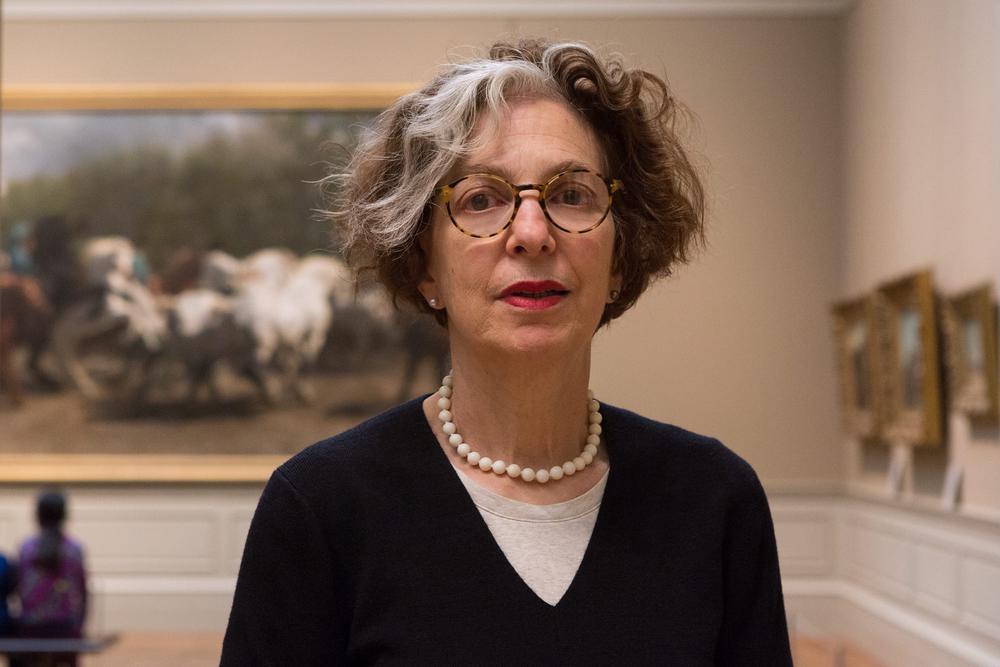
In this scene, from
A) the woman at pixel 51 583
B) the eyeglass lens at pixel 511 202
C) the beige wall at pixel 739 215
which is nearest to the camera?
the eyeglass lens at pixel 511 202

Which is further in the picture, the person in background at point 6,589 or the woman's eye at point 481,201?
the person in background at point 6,589

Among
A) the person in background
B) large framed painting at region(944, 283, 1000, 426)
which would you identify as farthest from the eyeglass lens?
the person in background

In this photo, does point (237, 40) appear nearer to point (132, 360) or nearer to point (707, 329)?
point (132, 360)

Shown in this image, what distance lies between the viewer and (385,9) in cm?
1200

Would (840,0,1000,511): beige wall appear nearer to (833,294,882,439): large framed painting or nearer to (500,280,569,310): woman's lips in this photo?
(833,294,882,439): large framed painting

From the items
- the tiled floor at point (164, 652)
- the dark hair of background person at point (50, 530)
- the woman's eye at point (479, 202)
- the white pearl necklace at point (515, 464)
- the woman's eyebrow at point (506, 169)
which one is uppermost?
the woman's eyebrow at point (506, 169)

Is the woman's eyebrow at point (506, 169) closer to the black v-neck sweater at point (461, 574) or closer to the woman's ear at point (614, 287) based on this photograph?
the woman's ear at point (614, 287)

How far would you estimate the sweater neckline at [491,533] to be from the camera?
6.78ft

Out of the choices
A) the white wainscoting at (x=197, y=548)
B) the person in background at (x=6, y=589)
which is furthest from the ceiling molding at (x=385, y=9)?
the person in background at (x=6, y=589)

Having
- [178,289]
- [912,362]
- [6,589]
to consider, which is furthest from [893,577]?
Result: [178,289]

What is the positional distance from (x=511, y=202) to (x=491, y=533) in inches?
22.0

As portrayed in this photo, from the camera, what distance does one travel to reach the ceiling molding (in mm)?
11898

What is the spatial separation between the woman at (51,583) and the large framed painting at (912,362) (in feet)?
18.7

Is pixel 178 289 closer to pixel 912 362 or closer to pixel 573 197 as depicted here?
pixel 912 362
